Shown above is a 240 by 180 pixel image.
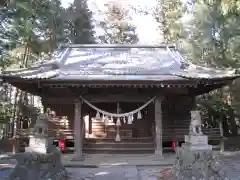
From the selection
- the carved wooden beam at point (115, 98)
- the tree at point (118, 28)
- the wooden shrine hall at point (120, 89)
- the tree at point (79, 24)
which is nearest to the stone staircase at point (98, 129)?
the wooden shrine hall at point (120, 89)

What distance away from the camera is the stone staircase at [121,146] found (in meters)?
11.3

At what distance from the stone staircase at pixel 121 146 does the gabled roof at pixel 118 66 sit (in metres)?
2.94

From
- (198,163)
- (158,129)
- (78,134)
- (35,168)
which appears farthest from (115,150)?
(198,163)

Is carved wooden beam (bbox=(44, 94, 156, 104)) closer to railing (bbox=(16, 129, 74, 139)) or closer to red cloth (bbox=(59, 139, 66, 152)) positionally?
railing (bbox=(16, 129, 74, 139))

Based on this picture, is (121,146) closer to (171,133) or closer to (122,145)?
(122,145)

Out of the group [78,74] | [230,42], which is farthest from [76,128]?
[230,42]

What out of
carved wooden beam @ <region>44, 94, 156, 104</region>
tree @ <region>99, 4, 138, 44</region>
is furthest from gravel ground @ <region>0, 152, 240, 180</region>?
tree @ <region>99, 4, 138, 44</region>

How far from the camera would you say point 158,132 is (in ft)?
33.7

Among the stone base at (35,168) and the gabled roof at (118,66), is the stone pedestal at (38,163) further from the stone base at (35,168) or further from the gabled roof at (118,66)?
the gabled roof at (118,66)

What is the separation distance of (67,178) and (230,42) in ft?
31.7

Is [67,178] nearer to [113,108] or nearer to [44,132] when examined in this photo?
[44,132]

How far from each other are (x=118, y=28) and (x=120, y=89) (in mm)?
19448

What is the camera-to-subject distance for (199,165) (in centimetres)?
687

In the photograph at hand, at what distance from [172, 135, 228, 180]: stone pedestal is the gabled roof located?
278 cm
